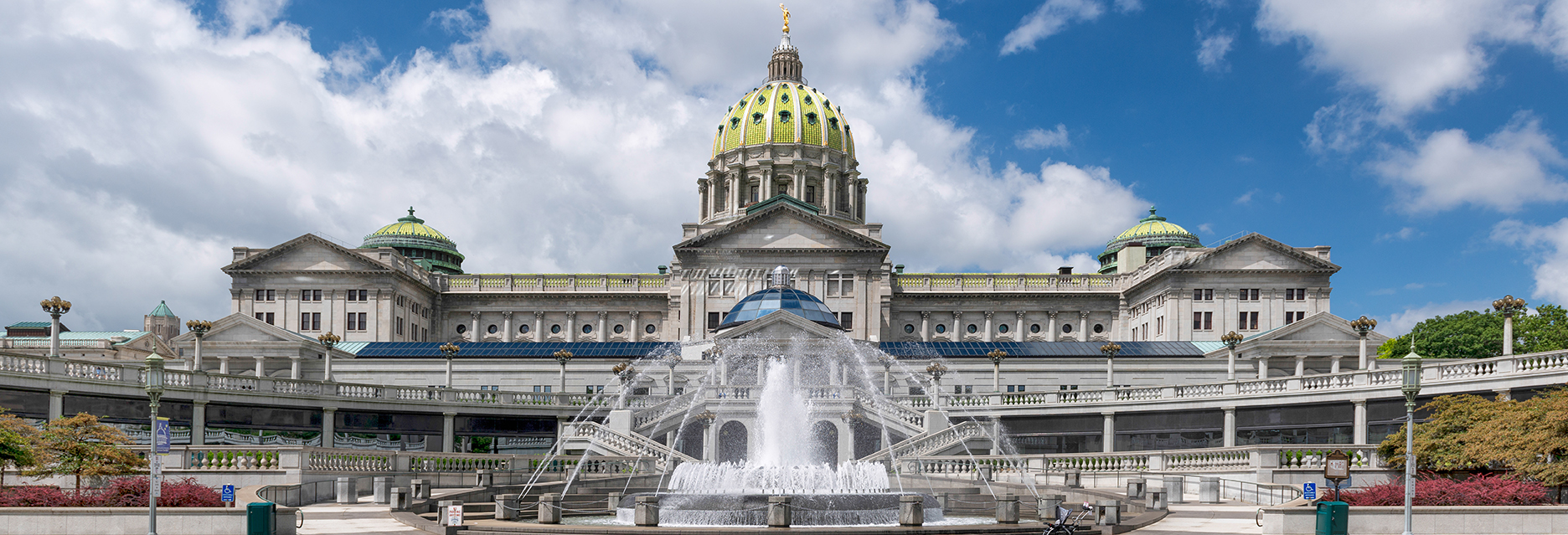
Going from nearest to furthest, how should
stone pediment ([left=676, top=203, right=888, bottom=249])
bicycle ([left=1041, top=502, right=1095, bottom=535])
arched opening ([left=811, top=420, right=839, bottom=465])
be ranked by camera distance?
bicycle ([left=1041, top=502, right=1095, bottom=535])
arched opening ([left=811, top=420, right=839, bottom=465])
stone pediment ([left=676, top=203, right=888, bottom=249])

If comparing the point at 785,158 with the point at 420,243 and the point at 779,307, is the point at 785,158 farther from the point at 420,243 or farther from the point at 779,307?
the point at 779,307

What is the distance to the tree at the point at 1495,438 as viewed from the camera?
32469 millimetres

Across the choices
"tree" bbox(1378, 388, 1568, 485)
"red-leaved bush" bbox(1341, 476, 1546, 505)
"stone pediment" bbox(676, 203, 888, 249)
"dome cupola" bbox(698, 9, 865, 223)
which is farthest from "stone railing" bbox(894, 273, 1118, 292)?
"red-leaved bush" bbox(1341, 476, 1546, 505)

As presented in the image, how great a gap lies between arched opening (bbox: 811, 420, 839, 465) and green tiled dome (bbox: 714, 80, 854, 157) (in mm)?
84181

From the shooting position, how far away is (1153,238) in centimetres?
13338

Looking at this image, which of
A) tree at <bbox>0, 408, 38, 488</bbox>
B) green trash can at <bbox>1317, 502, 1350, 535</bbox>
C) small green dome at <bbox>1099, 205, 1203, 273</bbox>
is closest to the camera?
green trash can at <bbox>1317, 502, 1350, 535</bbox>

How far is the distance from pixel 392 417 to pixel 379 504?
79.3 feet

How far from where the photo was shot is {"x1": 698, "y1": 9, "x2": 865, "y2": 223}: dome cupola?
136 m

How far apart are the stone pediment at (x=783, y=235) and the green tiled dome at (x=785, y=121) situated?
34.5 m

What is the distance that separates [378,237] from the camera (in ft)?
435

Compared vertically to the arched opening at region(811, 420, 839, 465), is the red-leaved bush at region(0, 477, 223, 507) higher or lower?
higher

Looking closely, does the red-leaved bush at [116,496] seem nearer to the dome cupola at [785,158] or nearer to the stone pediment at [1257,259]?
the stone pediment at [1257,259]

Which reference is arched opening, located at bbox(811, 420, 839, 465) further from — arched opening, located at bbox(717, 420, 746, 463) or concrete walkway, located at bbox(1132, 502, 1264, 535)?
concrete walkway, located at bbox(1132, 502, 1264, 535)

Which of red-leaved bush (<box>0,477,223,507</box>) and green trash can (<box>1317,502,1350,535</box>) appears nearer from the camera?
green trash can (<box>1317,502,1350,535</box>)
